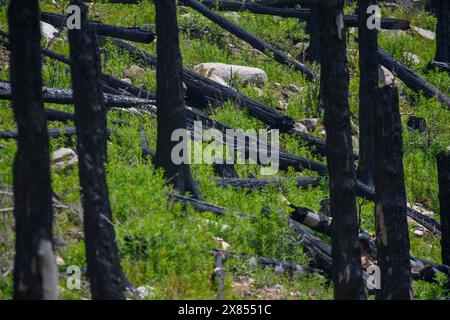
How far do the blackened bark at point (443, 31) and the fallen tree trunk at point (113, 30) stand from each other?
24.2 ft

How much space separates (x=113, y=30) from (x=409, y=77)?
668 cm

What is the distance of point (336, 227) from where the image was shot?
30.6 feet

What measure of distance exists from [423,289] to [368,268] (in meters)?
0.88

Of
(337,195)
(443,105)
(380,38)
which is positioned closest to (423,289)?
(337,195)

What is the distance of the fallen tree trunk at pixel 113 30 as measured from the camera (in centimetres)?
1723

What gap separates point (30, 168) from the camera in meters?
7.46

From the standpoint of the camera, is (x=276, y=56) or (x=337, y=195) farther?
(x=276, y=56)

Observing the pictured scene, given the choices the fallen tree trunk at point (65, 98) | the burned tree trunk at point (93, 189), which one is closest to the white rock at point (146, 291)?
the burned tree trunk at point (93, 189)

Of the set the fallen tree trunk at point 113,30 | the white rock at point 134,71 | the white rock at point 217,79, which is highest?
the fallen tree trunk at point 113,30

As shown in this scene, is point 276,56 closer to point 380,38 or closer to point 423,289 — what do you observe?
point 380,38

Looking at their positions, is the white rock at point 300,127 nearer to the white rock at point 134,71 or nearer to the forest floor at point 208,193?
the forest floor at point 208,193

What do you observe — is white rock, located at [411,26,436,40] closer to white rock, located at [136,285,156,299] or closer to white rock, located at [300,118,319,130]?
white rock, located at [300,118,319,130]

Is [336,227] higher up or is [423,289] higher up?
[336,227]

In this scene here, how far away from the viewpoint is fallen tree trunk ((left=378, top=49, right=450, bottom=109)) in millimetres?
20234
